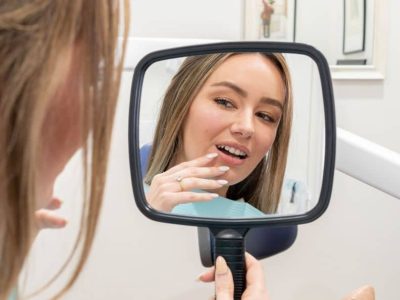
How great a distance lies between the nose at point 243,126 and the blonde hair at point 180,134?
0.12 feet

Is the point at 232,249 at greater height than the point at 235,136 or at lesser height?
lesser

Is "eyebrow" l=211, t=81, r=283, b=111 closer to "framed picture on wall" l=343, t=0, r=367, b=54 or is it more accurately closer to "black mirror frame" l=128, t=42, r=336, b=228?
"black mirror frame" l=128, t=42, r=336, b=228

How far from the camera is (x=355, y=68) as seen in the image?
3.55 ft

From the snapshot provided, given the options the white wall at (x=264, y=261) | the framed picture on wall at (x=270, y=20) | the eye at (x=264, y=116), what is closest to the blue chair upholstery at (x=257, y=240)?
the eye at (x=264, y=116)

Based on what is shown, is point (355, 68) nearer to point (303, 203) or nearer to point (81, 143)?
point (303, 203)

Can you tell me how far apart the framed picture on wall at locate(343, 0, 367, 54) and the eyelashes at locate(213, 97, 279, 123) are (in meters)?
0.64

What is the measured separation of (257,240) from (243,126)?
0.51 ft

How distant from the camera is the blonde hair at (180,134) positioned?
1.72ft

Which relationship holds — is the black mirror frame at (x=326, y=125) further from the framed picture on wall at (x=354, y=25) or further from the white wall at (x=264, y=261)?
the framed picture on wall at (x=354, y=25)

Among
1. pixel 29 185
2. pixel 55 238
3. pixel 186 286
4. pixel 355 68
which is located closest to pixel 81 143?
pixel 29 185

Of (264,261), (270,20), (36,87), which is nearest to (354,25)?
(270,20)

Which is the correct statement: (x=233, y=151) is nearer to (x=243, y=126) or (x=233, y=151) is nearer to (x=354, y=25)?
(x=243, y=126)

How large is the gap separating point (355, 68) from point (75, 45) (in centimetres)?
85

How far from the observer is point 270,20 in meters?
1.02
